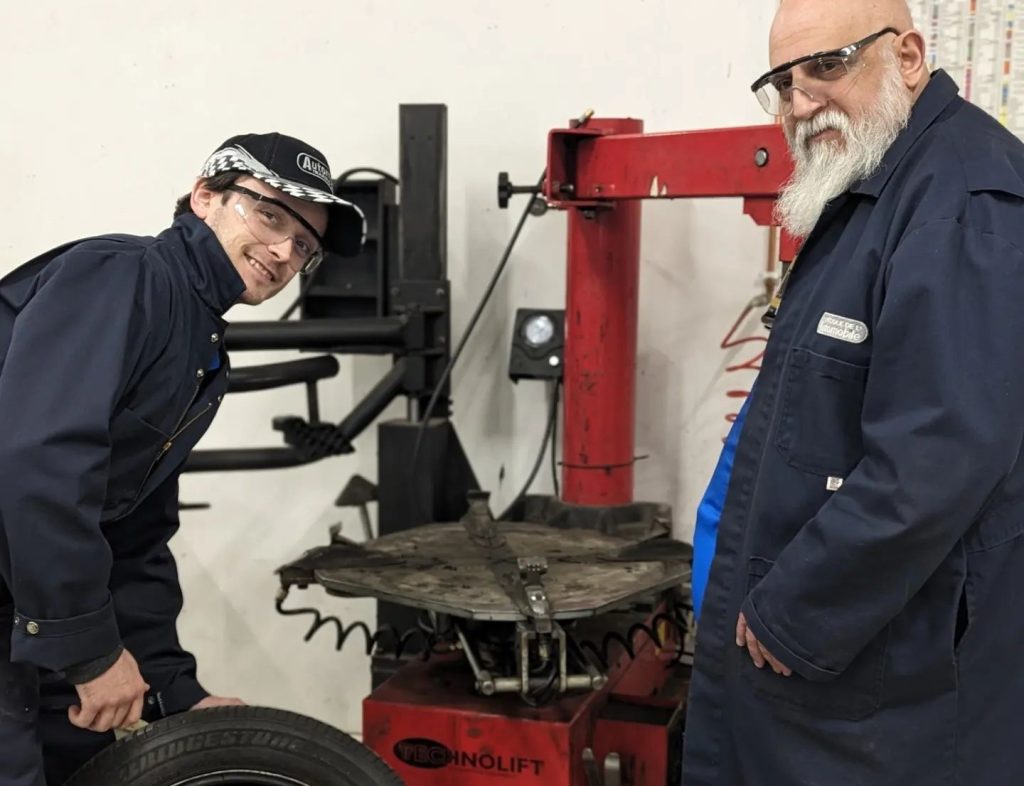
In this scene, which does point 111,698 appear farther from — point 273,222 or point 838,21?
point 838,21

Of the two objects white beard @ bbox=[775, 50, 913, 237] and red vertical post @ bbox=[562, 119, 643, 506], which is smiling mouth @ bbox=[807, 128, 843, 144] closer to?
white beard @ bbox=[775, 50, 913, 237]

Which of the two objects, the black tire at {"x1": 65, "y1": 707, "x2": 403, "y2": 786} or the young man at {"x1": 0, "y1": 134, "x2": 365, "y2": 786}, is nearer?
the young man at {"x1": 0, "y1": 134, "x2": 365, "y2": 786}

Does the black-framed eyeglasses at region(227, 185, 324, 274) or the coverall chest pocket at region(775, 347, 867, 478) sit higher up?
the black-framed eyeglasses at region(227, 185, 324, 274)

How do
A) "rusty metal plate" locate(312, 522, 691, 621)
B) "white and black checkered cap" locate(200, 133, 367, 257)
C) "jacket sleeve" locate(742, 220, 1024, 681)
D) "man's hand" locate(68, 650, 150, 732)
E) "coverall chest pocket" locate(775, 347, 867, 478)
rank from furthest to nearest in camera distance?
"rusty metal plate" locate(312, 522, 691, 621)
"white and black checkered cap" locate(200, 133, 367, 257)
"man's hand" locate(68, 650, 150, 732)
"coverall chest pocket" locate(775, 347, 867, 478)
"jacket sleeve" locate(742, 220, 1024, 681)

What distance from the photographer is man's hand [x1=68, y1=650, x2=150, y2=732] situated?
Result: 1284 mm

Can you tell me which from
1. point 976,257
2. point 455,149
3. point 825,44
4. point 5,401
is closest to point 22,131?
point 455,149

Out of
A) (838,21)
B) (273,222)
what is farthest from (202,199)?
(838,21)

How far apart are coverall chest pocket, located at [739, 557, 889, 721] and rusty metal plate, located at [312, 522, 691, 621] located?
365 millimetres

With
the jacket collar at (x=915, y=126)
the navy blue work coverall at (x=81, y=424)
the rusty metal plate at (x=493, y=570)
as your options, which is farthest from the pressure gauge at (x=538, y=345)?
the jacket collar at (x=915, y=126)

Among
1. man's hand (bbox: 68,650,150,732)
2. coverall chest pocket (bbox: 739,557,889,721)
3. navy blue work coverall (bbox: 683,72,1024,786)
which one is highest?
navy blue work coverall (bbox: 683,72,1024,786)

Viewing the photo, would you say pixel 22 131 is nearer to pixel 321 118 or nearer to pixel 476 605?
pixel 321 118

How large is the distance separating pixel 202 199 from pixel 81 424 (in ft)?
1.35

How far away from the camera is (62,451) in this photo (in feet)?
3.82

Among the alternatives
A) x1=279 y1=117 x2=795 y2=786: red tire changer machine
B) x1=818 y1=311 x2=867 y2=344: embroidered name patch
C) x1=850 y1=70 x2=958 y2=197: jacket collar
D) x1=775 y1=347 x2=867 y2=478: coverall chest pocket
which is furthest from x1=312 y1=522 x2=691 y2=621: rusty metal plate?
x1=850 y1=70 x2=958 y2=197: jacket collar
